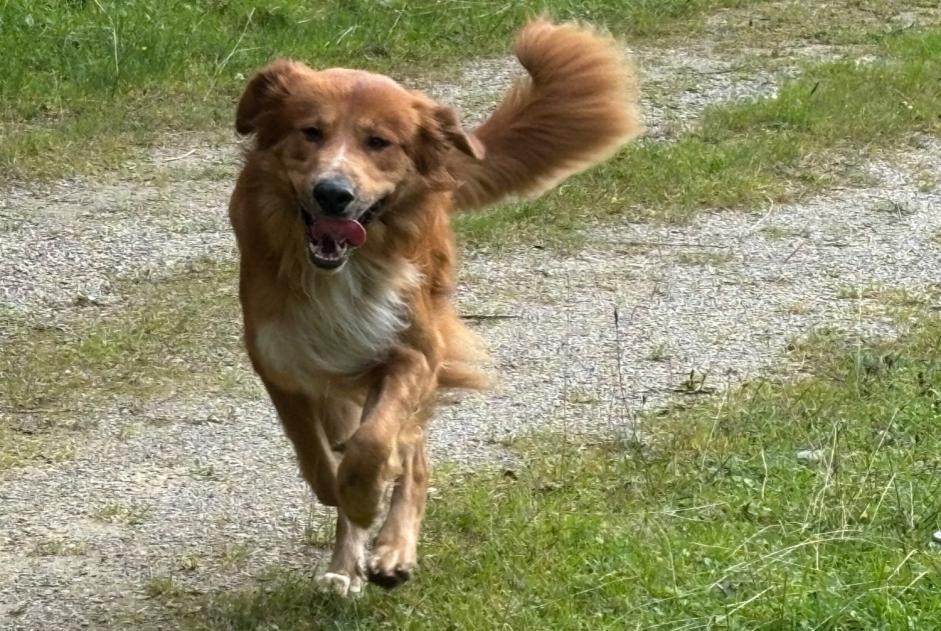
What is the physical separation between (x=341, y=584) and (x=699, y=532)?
1033mm

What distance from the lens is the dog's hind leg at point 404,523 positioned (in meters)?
4.43

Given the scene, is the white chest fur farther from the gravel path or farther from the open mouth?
the gravel path

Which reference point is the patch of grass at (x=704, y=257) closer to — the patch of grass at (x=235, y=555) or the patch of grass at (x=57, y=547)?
the patch of grass at (x=235, y=555)

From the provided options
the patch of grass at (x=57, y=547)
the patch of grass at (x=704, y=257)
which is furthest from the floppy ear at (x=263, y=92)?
the patch of grass at (x=704, y=257)

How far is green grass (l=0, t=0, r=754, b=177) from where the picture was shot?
29.4 ft

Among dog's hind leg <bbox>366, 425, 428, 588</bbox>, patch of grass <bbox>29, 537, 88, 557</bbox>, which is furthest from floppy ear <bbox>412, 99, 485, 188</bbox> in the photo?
patch of grass <bbox>29, 537, 88, 557</bbox>

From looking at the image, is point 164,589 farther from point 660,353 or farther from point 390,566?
point 660,353

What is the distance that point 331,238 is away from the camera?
4328mm

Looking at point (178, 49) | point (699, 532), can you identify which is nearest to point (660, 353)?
point (699, 532)

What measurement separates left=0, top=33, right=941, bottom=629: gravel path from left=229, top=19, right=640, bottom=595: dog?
0.42 m

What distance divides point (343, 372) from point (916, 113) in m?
6.00

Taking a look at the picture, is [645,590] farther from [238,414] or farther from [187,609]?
[238,414]

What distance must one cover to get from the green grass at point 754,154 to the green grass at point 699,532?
2.33 metres

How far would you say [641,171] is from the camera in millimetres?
8414
